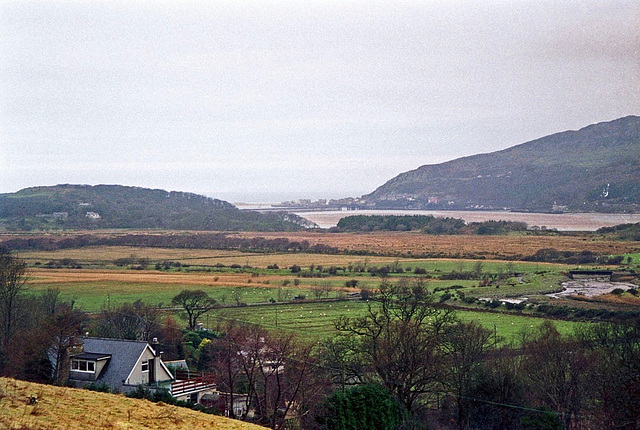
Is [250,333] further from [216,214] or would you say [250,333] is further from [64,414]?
[216,214]

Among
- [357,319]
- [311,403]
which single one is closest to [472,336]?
[357,319]

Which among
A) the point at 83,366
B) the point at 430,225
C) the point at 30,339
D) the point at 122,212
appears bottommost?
the point at 83,366

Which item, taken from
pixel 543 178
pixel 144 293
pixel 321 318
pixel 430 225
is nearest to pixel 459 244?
pixel 430 225

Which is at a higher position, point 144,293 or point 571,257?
point 144,293

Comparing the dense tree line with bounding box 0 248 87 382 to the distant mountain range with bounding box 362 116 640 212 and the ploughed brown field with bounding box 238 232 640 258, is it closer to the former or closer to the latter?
the ploughed brown field with bounding box 238 232 640 258

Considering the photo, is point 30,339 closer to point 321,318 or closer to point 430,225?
point 321,318

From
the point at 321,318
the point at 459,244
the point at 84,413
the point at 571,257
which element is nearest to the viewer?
the point at 84,413

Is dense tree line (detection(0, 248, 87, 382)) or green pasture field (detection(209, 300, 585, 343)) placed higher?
dense tree line (detection(0, 248, 87, 382))

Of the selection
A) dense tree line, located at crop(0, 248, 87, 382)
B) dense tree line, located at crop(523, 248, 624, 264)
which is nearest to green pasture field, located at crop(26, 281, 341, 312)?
dense tree line, located at crop(0, 248, 87, 382)
